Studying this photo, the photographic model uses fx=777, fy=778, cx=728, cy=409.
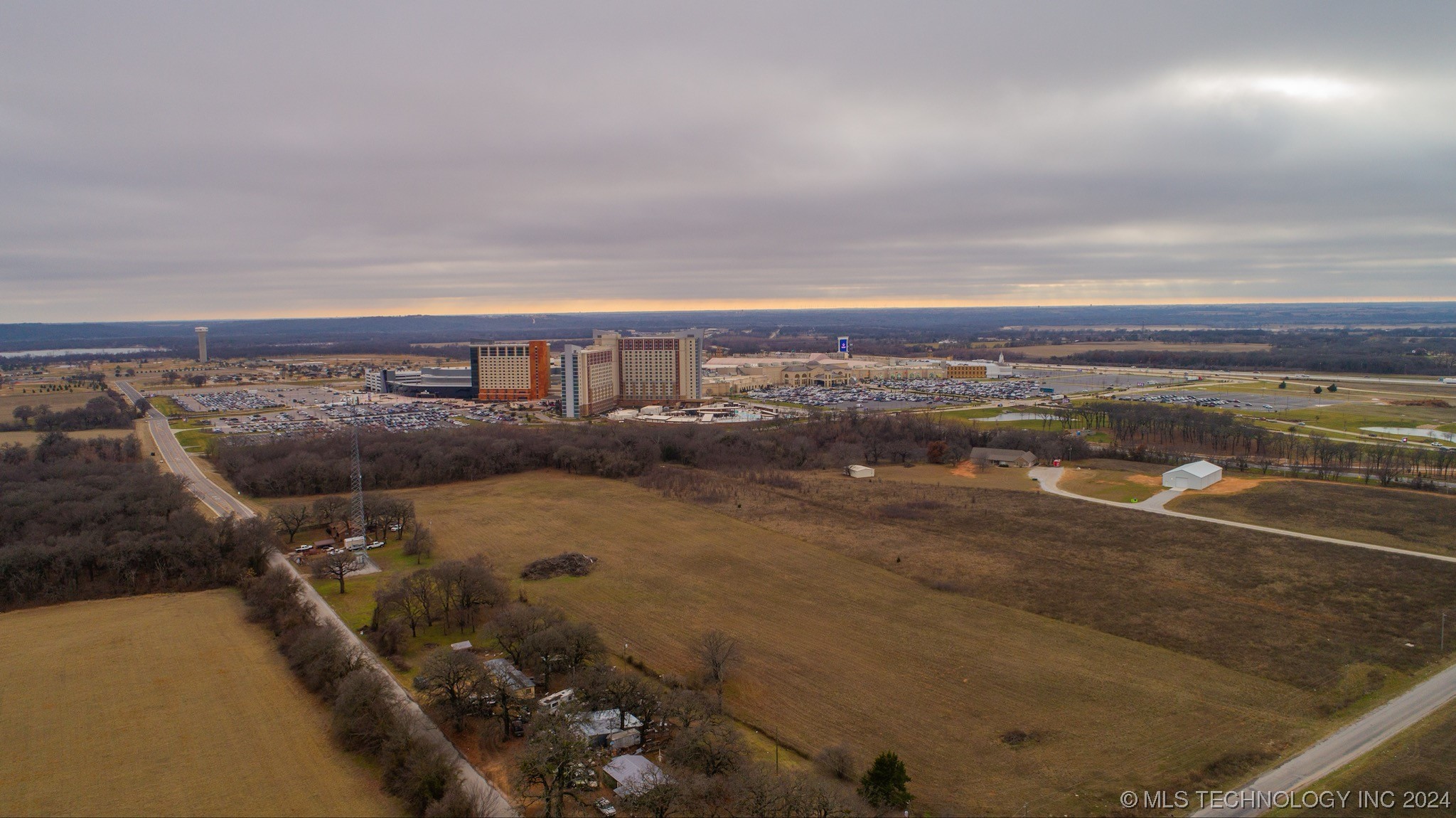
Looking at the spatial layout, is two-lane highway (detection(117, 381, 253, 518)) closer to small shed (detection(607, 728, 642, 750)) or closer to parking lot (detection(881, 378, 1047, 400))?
small shed (detection(607, 728, 642, 750))

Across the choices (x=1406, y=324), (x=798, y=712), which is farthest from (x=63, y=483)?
(x=1406, y=324)

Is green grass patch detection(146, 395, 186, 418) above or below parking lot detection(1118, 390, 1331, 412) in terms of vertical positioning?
below

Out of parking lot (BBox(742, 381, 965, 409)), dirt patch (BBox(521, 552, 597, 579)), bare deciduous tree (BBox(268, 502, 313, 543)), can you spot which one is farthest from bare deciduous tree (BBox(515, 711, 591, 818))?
parking lot (BBox(742, 381, 965, 409))

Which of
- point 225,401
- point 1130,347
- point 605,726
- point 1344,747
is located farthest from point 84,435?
point 1130,347

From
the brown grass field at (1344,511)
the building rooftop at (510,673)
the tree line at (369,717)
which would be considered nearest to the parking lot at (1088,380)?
the brown grass field at (1344,511)

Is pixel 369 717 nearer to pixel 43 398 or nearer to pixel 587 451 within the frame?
pixel 587 451
